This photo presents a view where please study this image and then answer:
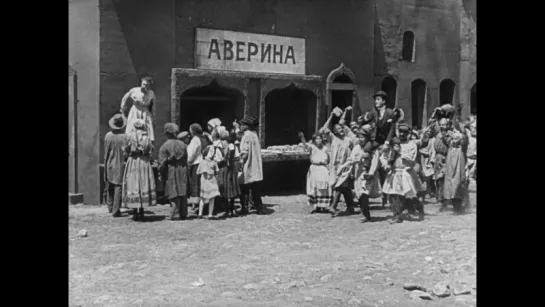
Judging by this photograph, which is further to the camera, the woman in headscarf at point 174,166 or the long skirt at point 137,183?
the woman in headscarf at point 174,166

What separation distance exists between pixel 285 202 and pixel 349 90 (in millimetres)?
3993

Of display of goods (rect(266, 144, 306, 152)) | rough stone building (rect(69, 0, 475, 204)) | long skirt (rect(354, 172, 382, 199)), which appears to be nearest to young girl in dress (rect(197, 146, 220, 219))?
rough stone building (rect(69, 0, 475, 204))

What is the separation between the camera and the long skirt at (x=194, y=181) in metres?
12.2

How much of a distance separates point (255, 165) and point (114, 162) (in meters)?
2.47

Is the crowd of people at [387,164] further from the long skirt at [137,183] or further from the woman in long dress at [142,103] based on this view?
the woman in long dress at [142,103]

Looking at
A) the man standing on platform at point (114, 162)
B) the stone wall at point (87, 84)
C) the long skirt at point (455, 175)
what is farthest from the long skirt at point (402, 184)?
the stone wall at point (87, 84)

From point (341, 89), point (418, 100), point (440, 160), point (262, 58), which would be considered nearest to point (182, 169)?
point (262, 58)

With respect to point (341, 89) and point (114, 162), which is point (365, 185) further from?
point (341, 89)

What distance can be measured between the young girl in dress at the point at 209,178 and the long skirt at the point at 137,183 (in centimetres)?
94

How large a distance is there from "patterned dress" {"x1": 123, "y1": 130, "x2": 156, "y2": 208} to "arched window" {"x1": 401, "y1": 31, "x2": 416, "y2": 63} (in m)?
10.2

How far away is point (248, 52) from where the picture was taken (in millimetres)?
14695

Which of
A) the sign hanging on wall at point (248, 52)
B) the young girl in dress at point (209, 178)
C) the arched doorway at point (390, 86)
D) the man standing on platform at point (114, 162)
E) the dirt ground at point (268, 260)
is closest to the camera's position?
the dirt ground at point (268, 260)
